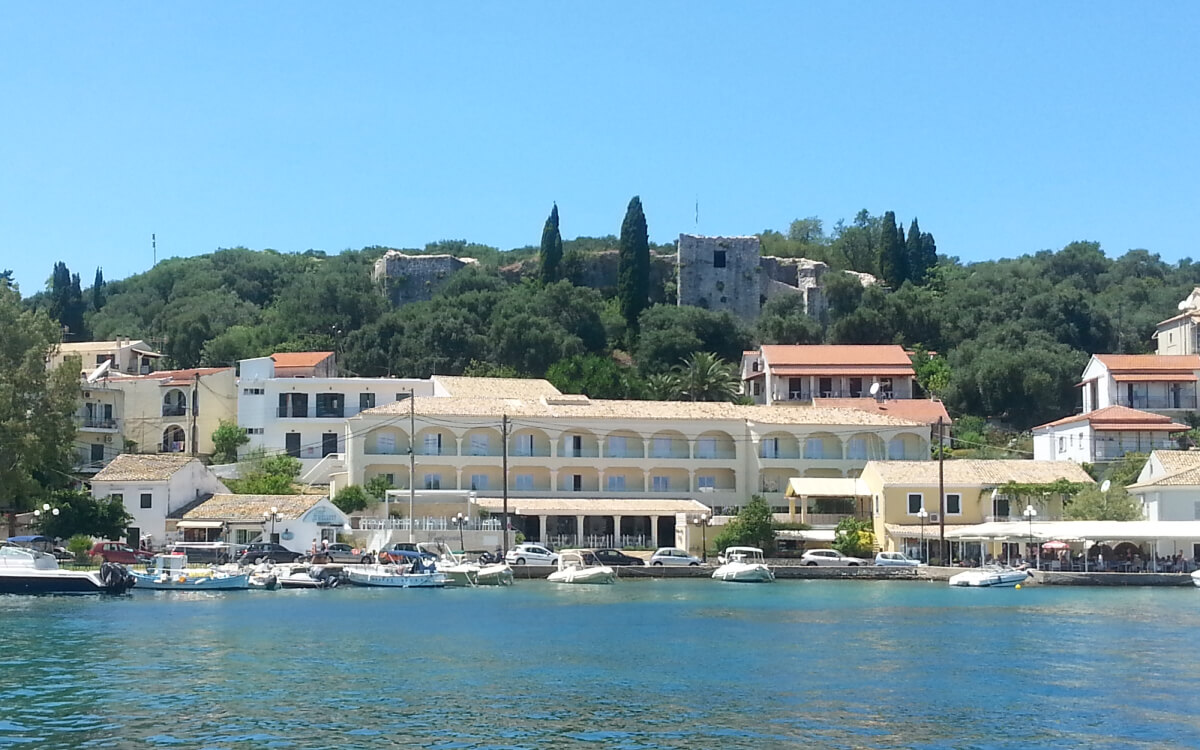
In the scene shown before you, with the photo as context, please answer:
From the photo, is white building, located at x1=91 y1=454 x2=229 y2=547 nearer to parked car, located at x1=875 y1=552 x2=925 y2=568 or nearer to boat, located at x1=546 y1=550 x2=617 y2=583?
boat, located at x1=546 y1=550 x2=617 y2=583

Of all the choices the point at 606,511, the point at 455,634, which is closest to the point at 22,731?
the point at 455,634

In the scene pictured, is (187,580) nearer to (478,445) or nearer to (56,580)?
(56,580)

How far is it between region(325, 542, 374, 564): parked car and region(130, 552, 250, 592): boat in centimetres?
627

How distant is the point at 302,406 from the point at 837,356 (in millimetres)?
34776

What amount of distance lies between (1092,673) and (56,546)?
43.0m

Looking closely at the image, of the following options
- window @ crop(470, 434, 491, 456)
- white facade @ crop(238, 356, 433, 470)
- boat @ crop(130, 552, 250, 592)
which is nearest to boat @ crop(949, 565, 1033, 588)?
window @ crop(470, 434, 491, 456)

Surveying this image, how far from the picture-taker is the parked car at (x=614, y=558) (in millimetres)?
61438

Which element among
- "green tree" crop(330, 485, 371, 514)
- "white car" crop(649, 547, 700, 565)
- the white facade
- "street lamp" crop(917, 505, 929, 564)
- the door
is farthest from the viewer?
the white facade

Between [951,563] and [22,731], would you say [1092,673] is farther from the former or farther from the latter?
[951,563]

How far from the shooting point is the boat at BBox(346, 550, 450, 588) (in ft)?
178

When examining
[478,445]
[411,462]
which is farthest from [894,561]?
[411,462]

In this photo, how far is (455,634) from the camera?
1469 inches

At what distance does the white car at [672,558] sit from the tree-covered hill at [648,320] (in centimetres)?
2495

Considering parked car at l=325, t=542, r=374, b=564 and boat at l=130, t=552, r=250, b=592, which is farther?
parked car at l=325, t=542, r=374, b=564
